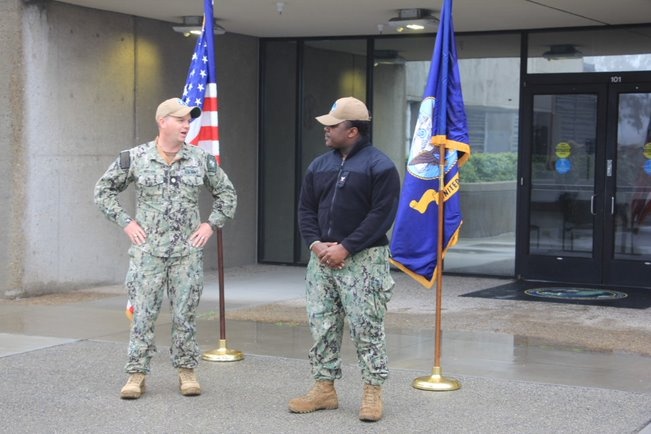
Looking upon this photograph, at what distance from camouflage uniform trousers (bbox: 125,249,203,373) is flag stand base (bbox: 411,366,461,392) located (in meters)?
1.54

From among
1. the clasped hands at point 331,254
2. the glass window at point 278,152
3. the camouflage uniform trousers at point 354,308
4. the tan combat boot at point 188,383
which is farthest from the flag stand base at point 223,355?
the glass window at point 278,152

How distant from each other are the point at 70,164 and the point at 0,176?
85cm

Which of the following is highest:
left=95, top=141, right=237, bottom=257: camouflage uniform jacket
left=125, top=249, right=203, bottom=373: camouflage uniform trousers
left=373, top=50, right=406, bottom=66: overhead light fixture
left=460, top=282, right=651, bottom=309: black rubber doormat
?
left=373, top=50, right=406, bottom=66: overhead light fixture

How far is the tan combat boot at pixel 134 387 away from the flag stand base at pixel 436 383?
1807 millimetres

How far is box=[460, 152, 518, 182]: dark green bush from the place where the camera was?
13.3 metres

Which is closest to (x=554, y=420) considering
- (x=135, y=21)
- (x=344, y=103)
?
(x=344, y=103)

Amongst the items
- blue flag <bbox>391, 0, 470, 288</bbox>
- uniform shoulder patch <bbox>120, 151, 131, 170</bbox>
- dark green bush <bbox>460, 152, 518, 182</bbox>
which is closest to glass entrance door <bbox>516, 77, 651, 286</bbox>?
dark green bush <bbox>460, 152, 518, 182</bbox>

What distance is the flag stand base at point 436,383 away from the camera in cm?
708

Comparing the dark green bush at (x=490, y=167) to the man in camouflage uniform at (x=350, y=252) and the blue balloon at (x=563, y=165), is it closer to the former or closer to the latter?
the blue balloon at (x=563, y=165)

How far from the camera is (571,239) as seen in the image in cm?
1295

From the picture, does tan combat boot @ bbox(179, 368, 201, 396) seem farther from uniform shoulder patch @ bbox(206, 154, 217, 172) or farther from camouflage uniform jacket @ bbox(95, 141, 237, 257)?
uniform shoulder patch @ bbox(206, 154, 217, 172)

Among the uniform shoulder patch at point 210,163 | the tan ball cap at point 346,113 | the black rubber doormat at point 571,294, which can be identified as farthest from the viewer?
the black rubber doormat at point 571,294

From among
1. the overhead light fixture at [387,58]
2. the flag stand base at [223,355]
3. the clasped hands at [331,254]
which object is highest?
the overhead light fixture at [387,58]

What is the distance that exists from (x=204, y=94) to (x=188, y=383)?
2.44 metres
